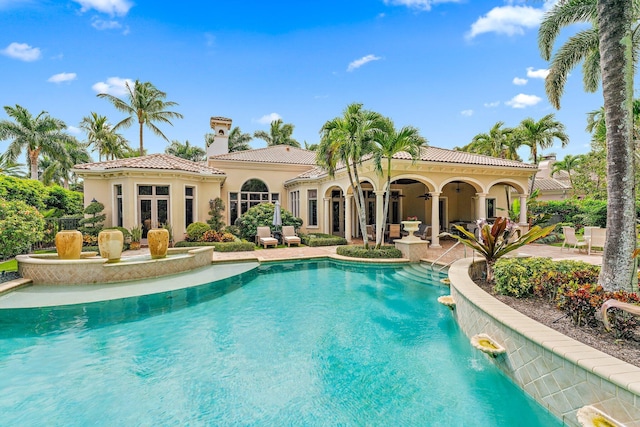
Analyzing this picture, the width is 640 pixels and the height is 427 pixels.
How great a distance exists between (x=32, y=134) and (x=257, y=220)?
21.5m

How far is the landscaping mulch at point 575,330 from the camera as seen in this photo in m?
3.89

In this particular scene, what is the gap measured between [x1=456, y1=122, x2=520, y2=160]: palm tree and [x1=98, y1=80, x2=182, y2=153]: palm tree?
99.7 ft

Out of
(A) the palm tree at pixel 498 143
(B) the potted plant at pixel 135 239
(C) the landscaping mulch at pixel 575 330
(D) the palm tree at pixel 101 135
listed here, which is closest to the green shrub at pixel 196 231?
(B) the potted plant at pixel 135 239

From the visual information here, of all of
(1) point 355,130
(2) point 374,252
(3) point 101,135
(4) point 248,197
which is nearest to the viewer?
(1) point 355,130

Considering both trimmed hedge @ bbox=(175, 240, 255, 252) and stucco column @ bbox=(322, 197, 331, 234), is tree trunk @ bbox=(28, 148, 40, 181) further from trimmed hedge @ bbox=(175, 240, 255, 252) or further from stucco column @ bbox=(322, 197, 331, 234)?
stucco column @ bbox=(322, 197, 331, 234)

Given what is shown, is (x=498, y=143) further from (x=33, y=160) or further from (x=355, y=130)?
(x=33, y=160)

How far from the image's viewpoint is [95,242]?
52.6 ft

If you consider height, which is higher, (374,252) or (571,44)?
(571,44)

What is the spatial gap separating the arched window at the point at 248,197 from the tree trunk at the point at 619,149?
2115cm

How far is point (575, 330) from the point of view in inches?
181

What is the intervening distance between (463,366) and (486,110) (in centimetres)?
3050

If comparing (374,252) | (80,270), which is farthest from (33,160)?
(374,252)

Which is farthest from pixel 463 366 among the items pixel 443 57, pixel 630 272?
pixel 443 57

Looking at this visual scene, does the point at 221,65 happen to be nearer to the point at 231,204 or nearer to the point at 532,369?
the point at 231,204
